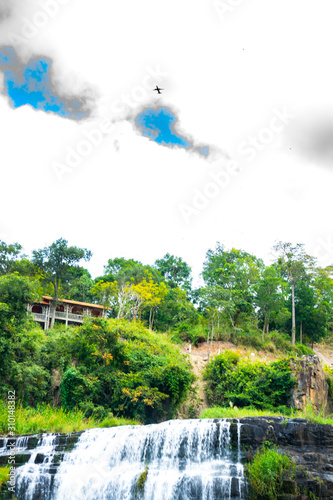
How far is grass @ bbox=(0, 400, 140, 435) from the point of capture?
15664 mm

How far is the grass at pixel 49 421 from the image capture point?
51.4 feet

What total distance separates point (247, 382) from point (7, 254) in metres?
20.6

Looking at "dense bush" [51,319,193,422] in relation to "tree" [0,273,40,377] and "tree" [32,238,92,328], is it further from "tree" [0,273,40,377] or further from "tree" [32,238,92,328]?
"tree" [32,238,92,328]

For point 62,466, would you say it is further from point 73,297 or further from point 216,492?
point 73,297

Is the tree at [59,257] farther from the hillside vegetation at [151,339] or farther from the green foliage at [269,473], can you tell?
the green foliage at [269,473]

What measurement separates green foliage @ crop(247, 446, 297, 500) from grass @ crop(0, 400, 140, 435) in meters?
7.35

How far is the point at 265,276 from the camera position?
35156 millimetres

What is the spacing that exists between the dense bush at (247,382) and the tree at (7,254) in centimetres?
1743

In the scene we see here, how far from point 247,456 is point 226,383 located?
9906 millimetres

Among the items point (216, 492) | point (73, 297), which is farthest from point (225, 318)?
point (216, 492)

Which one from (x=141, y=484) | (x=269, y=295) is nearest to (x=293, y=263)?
(x=269, y=295)

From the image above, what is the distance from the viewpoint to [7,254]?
3139 cm
